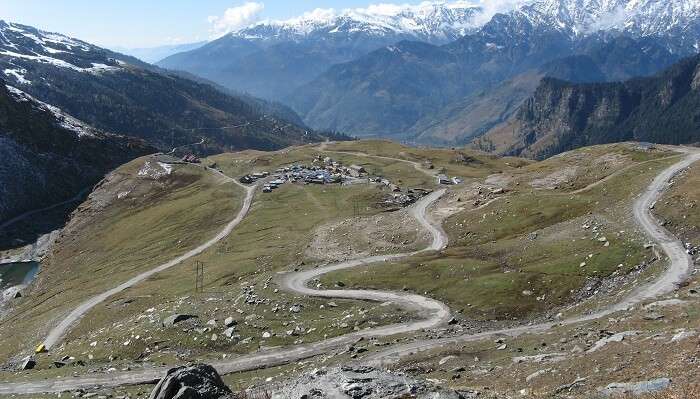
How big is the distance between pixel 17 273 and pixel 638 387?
203 m

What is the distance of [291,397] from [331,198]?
138 m

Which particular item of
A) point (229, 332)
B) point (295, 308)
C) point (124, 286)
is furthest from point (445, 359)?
point (124, 286)

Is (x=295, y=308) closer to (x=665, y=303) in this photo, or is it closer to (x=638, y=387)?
(x=665, y=303)

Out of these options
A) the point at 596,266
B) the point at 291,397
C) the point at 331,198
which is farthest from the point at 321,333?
the point at 331,198

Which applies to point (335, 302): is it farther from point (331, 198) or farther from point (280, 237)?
point (331, 198)

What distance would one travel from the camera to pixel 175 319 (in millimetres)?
70125

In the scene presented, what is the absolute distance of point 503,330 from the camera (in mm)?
56906

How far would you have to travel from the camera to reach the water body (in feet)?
577

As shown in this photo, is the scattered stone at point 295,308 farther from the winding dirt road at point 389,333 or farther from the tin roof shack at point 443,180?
the tin roof shack at point 443,180

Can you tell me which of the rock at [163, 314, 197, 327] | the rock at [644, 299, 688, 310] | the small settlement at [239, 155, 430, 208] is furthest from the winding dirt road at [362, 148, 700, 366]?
the small settlement at [239, 155, 430, 208]

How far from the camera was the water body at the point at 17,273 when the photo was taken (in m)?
176

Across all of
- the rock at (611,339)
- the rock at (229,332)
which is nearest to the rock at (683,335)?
the rock at (611,339)

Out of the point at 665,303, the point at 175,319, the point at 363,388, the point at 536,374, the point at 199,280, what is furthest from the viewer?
the point at 199,280

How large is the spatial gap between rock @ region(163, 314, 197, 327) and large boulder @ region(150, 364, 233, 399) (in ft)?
141
